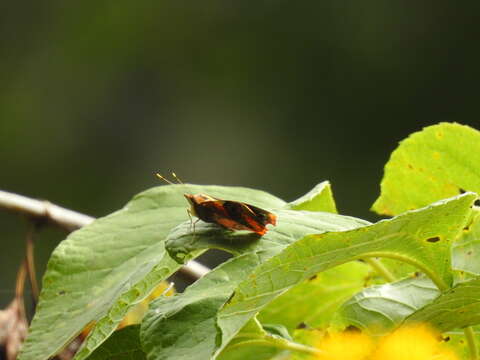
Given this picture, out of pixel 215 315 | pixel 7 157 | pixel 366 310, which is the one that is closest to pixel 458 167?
pixel 366 310

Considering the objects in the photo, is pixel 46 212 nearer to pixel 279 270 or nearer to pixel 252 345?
pixel 252 345

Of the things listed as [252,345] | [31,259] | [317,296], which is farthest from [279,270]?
[31,259]

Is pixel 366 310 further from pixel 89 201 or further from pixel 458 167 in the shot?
pixel 89 201

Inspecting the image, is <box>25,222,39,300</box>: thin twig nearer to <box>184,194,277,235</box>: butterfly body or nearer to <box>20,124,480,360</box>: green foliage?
<box>20,124,480,360</box>: green foliage

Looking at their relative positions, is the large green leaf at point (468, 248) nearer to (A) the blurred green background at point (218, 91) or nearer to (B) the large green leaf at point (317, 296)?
(B) the large green leaf at point (317, 296)

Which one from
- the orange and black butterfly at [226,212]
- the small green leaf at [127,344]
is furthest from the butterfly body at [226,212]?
the small green leaf at [127,344]

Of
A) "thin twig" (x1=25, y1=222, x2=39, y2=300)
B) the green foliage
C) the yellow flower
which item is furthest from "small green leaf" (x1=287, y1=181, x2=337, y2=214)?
"thin twig" (x1=25, y1=222, x2=39, y2=300)
